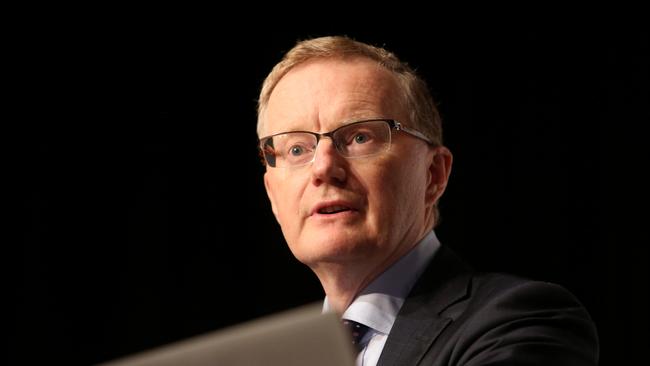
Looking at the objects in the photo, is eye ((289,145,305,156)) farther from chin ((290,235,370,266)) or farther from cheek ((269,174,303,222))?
chin ((290,235,370,266))

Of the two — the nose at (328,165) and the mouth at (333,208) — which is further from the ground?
the nose at (328,165)

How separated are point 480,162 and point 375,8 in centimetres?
86

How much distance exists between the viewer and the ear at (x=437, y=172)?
87.5 inches

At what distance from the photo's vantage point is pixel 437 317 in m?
1.85

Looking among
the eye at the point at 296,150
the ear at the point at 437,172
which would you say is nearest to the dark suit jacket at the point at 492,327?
the ear at the point at 437,172

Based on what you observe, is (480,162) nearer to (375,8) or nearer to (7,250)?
(375,8)

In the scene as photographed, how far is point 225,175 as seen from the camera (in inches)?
161

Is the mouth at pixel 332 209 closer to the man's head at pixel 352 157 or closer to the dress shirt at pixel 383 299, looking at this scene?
the man's head at pixel 352 157

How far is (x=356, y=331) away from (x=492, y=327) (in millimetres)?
394

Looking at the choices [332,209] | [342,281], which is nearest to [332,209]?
[332,209]

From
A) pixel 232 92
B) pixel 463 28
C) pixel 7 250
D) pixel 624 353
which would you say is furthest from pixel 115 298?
pixel 624 353

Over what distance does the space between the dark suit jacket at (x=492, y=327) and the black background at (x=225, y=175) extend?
1799 millimetres

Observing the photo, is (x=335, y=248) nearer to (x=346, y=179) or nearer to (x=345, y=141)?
(x=346, y=179)

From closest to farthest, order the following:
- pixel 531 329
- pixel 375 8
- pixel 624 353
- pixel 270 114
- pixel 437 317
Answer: pixel 531 329 < pixel 437 317 < pixel 270 114 < pixel 624 353 < pixel 375 8
